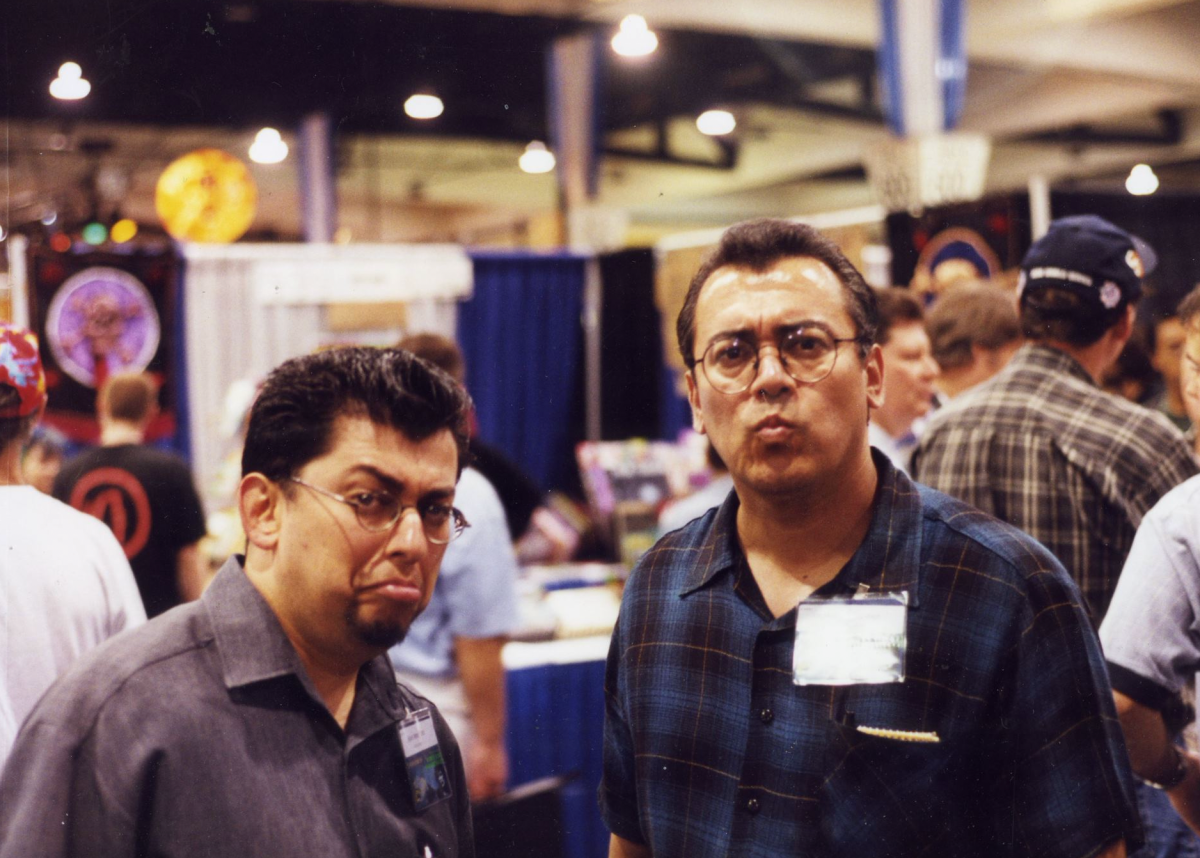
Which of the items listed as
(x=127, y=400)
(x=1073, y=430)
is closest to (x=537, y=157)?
(x=127, y=400)

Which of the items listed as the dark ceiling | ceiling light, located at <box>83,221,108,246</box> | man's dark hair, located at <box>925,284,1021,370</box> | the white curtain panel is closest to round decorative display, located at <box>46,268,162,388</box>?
the white curtain panel

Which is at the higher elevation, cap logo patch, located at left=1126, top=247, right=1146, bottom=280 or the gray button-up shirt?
cap logo patch, located at left=1126, top=247, right=1146, bottom=280

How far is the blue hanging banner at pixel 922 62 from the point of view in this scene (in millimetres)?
6000

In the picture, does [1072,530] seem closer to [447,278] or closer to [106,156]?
[447,278]

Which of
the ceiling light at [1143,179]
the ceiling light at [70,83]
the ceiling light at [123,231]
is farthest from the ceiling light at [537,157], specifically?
the ceiling light at [70,83]

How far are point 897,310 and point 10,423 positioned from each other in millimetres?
2126

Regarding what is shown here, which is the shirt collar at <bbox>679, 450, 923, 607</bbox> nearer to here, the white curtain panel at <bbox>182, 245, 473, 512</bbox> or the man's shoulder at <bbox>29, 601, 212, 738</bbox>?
the man's shoulder at <bbox>29, 601, 212, 738</bbox>

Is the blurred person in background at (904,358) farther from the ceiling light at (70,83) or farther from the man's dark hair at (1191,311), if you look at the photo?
the ceiling light at (70,83)

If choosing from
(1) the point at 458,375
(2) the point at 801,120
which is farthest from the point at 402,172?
(1) the point at 458,375

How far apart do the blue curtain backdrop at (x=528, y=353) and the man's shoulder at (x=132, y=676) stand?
461 cm

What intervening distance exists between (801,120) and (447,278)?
8.21m

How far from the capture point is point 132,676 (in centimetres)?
127

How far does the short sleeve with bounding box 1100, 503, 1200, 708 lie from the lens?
1.70 meters

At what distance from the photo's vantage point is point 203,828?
125 cm
